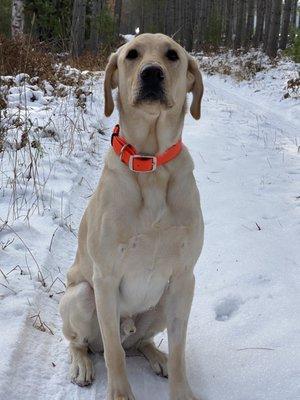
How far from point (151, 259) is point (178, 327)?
1.31 ft

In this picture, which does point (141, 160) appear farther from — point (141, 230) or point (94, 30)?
point (94, 30)

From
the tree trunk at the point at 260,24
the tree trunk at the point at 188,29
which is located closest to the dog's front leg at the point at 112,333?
the tree trunk at the point at 260,24

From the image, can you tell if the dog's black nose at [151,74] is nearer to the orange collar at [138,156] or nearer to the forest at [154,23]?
the orange collar at [138,156]

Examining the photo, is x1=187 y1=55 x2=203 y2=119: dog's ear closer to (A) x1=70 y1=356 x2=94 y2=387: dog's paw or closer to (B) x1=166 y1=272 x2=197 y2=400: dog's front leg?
(B) x1=166 y1=272 x2=197 y2=400: dog's front leg

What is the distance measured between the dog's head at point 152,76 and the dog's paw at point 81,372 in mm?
1218

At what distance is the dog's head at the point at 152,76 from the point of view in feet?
7.18

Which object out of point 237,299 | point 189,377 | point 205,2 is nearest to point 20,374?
point 189,377

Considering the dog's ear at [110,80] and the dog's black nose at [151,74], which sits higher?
the dog's black nose at [151,74]

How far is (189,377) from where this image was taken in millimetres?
2416

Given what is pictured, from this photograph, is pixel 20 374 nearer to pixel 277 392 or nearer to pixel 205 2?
pixel 277 392

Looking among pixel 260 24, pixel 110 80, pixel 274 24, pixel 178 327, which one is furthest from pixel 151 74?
pixel 260 24

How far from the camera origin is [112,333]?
2160mm

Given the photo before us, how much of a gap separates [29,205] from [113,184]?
201 centimetres

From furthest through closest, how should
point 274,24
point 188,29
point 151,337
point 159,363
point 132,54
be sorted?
point 188,29 < point 274,24 < point 151,337 < point 159,363 < point 132,54
